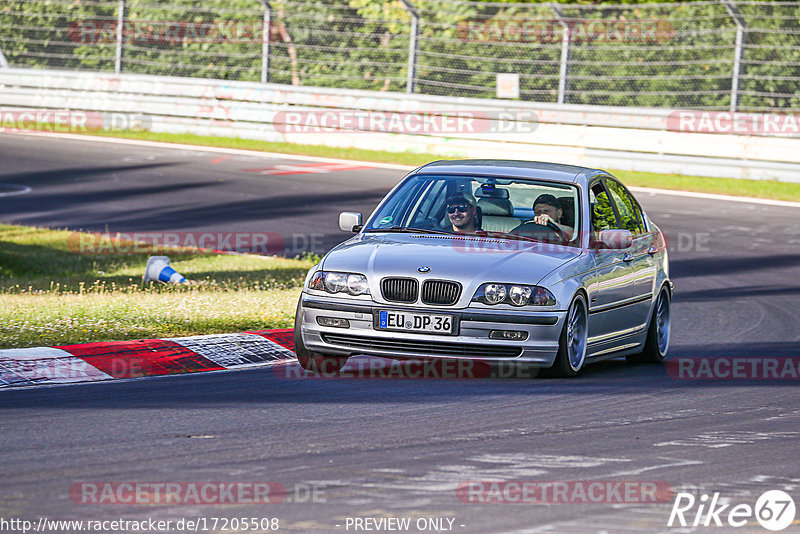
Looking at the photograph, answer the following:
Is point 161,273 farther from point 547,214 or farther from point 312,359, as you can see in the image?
point 547,214

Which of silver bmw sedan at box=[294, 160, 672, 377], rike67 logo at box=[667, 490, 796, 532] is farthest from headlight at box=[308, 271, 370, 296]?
rike67 logo at box=[667, 490, 796, 532]

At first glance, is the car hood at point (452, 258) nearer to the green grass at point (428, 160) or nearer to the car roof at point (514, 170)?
the car roof at point (514, 170)

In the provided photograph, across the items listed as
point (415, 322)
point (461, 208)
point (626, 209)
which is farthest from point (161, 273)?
point (415, 322)

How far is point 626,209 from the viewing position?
1080 cm

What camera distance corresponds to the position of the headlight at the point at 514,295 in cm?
860

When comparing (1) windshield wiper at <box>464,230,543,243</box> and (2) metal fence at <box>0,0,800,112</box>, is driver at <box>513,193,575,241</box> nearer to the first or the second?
(1) windshield wiper at <box>464,230,543,243</box>

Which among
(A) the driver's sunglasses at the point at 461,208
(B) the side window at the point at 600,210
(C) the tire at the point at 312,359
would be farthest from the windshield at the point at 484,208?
(C) the tire at the point at 312,359

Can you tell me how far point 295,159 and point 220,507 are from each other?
21386 mm

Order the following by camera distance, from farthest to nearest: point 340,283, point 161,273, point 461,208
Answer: point 161,273, point 461,208, point 340,283

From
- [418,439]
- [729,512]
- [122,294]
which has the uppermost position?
[729,512]

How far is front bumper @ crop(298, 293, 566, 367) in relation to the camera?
28.1 feet

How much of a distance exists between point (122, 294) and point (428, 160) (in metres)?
14.0

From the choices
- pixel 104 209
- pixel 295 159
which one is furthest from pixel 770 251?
pixel 295 159

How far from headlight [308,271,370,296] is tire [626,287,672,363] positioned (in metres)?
2.81
